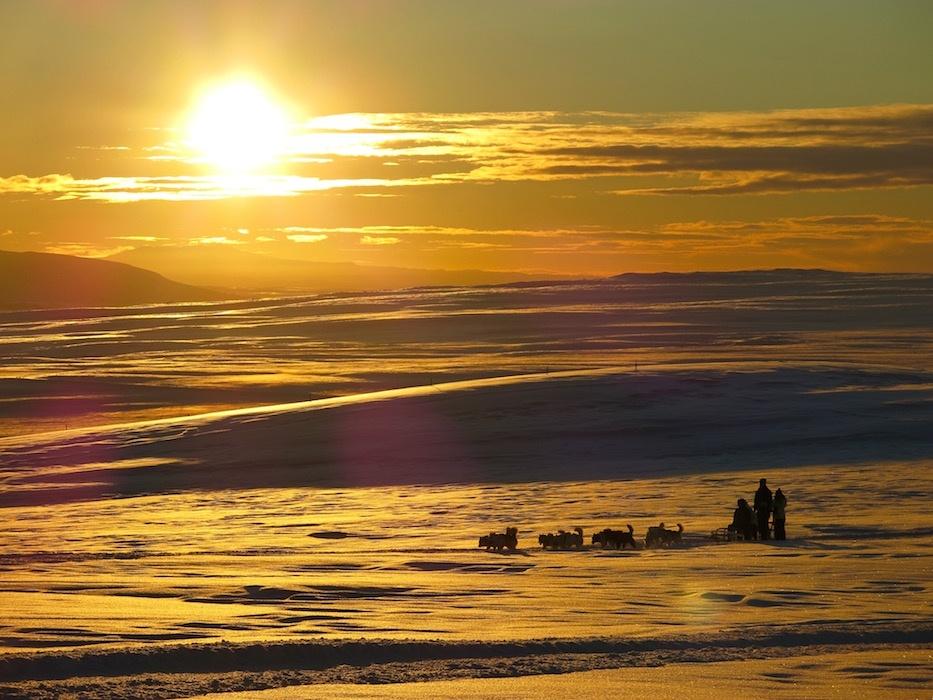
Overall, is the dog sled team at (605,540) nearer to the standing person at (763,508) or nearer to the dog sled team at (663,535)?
the dog sled team at (663,535)

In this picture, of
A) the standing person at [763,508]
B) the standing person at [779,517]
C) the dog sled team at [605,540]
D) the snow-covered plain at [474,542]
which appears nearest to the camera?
the snow-covered plain at [474,542]

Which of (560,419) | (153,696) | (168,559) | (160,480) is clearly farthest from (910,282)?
(153,696)

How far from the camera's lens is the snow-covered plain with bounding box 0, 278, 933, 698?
389 inches

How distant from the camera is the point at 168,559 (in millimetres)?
17922

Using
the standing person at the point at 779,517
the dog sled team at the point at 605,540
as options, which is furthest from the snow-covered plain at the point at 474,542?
the standing person at the point at 779,517

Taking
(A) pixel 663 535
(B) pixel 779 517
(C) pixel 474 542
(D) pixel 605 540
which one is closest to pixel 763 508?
(B) pixel 779 517

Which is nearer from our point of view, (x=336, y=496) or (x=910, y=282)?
(x=336, y=496)

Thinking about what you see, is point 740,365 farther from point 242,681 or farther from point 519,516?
point 242,681

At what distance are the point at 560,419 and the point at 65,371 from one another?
39.5 metres

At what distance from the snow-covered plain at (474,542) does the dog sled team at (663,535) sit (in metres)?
0.50

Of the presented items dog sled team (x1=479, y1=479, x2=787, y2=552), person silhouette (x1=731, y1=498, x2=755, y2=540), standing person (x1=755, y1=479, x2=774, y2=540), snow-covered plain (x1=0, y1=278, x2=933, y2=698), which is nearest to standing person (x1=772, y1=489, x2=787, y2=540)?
dog sled team (x1=479, y1=479, x2=787, y2=552)

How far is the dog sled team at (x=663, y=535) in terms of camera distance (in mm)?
18672

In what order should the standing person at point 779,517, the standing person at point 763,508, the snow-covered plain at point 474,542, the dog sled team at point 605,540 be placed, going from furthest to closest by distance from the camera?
1. the standing person at point 763,508
2. the standing person at point 779,517
3. the dog sled team at point 605,540
4. the snow-covered plain at point 474,542

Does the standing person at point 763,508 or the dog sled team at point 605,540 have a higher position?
the standing person at point 763,508
